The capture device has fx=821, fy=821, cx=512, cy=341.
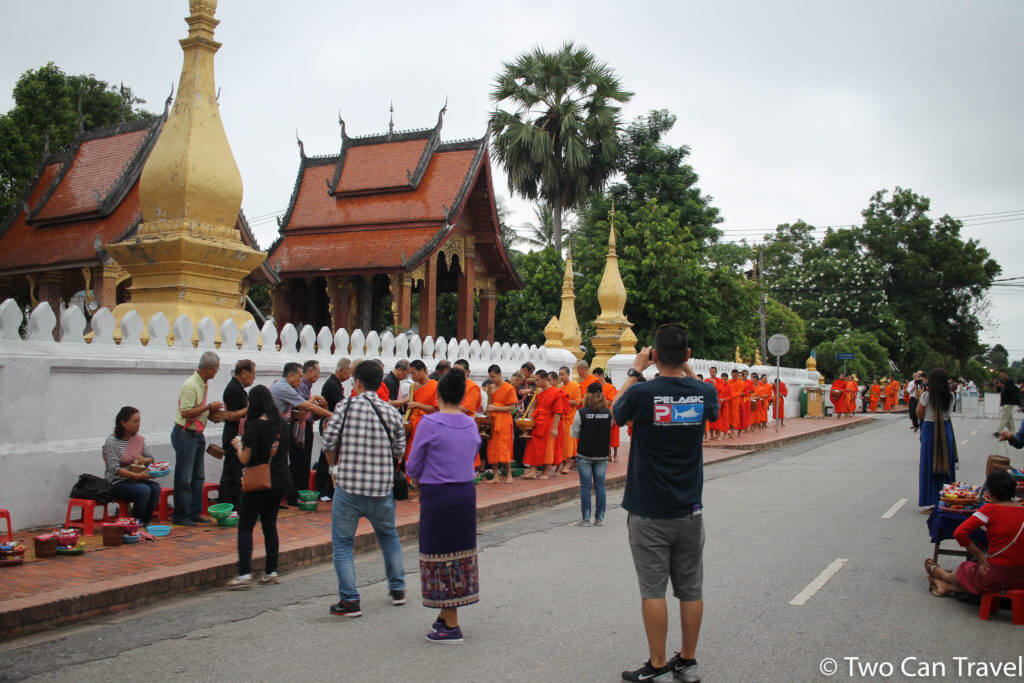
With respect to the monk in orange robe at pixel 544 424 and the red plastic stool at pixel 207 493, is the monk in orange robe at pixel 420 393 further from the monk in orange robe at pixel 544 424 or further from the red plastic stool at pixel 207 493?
the monk in orange robe at pixel 544 424

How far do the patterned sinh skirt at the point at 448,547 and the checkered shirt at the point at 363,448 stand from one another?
47cm

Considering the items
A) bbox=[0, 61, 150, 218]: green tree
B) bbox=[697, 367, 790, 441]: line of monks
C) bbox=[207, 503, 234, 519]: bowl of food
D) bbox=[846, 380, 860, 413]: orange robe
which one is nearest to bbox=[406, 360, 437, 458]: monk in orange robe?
bbox=[207, 503, 234, 519]: bowl of food

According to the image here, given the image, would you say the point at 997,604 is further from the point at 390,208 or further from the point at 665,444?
the point at 390,208

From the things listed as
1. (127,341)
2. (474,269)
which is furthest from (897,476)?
(474,269)

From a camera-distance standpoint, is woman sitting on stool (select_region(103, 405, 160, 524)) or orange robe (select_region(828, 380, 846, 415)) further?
orange robe (select_region(828, 380, 846, 415))

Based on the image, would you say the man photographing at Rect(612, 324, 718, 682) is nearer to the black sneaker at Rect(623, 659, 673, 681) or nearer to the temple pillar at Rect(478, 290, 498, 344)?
the black sneaker at Rect(623, 659, 673, 681)

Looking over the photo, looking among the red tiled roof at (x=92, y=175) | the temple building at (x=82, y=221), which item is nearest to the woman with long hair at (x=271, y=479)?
the temple building at (x=82, y=221)

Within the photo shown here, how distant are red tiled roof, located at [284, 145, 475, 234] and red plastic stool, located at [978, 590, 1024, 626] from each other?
18050mm

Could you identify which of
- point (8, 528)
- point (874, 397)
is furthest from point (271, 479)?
point (874, 397)

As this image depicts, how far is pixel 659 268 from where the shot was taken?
2758 centimetres

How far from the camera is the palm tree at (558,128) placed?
34.6m

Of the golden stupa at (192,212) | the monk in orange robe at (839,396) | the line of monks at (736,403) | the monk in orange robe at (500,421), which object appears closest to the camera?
the golden stupa at (192,212)

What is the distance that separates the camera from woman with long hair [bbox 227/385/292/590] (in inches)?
233

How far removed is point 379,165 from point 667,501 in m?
22.1
